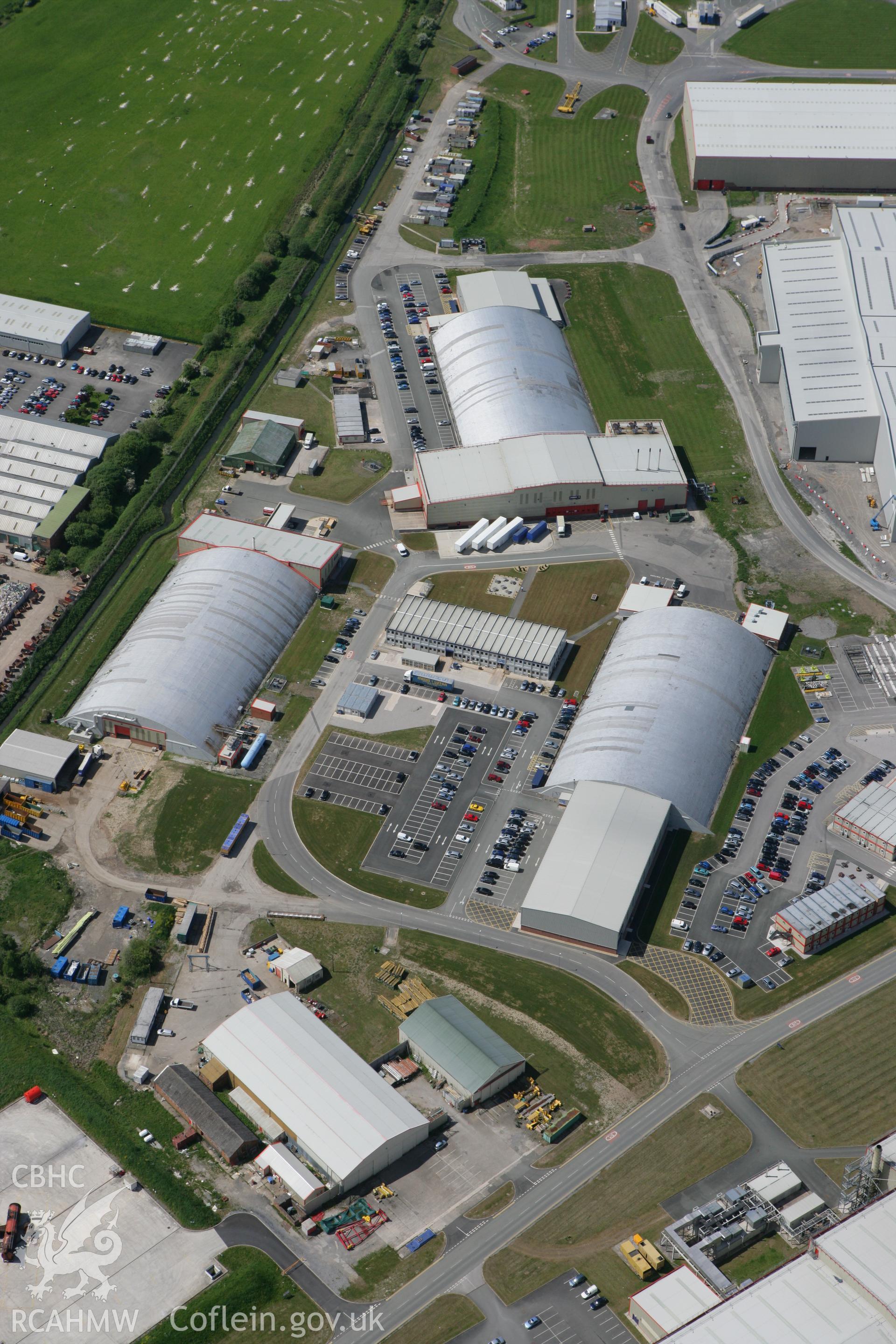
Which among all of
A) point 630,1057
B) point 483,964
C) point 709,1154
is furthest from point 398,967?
point 709,1154

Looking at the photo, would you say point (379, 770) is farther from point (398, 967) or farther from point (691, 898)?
point (691, 898)

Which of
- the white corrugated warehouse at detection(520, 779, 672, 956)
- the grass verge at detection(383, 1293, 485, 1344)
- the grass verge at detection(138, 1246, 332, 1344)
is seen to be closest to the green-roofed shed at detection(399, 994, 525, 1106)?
the white corrugated warehouse at detection(520, 779, 672, 956)

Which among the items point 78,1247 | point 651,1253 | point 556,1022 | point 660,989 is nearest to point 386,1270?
point 651,1253

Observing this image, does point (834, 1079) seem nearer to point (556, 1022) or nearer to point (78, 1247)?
point (556, 1022)

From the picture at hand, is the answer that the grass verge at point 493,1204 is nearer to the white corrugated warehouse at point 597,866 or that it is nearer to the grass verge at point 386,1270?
the grass verge at point 386,1270

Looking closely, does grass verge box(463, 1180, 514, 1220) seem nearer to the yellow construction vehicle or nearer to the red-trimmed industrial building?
the yellow construction vehicle

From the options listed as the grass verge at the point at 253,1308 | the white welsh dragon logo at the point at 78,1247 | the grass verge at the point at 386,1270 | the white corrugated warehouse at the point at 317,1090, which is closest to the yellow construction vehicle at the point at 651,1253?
the grass verge at the point at 386,1270
